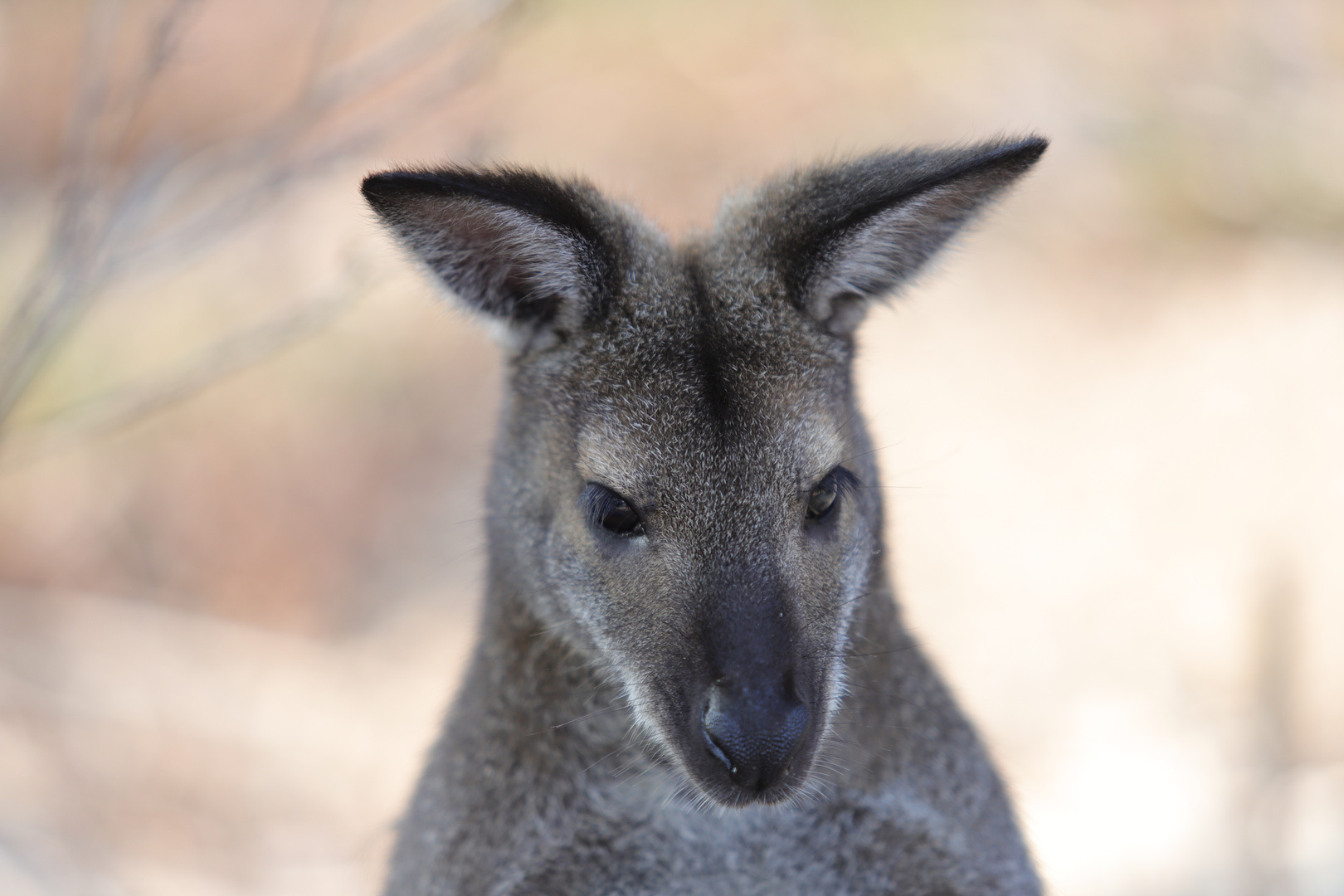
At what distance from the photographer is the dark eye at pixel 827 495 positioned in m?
2.97

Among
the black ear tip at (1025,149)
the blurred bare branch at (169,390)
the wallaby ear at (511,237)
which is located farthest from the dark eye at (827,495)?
the blurred bare branch at (169,390)

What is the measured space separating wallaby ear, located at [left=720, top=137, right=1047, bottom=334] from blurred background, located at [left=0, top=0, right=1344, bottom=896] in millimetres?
2209

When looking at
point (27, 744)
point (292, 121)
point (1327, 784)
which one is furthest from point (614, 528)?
point (1327, 784)

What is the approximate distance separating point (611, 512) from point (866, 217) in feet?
2.94

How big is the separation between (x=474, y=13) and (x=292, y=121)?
2.47 feet

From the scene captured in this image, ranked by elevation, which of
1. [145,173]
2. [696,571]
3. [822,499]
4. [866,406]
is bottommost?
[696,571]

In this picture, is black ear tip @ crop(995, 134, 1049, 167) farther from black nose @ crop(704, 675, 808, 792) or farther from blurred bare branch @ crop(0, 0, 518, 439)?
blurred bare branch @ crop(0, 0, 518, 439)

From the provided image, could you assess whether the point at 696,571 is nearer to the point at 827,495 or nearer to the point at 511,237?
the point at 827,495

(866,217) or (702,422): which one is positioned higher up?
(866,217)

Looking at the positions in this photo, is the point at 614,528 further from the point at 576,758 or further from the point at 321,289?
the point at 321,289

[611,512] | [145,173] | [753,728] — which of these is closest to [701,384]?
[611,512]

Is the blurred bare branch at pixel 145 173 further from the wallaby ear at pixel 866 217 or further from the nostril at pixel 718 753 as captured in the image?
the nostril at pixel 718 753

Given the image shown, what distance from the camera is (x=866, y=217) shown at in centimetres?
295

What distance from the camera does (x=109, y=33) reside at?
3783 millimetres
